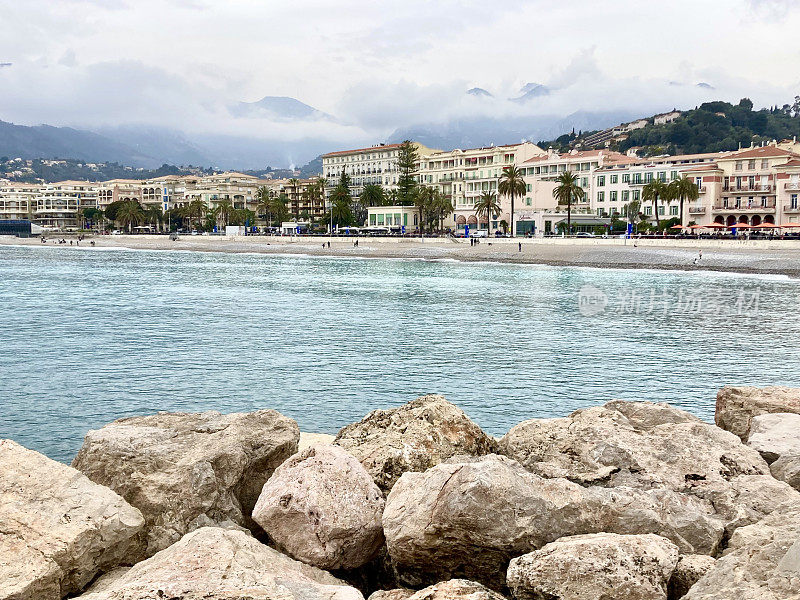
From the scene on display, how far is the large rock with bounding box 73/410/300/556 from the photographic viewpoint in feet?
20.6

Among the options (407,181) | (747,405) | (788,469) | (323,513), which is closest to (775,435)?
(788,469)

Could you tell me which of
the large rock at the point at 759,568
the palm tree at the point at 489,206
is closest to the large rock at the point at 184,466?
the large rock at the point at 759,568

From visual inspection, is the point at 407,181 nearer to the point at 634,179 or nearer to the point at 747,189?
the point at 634,179

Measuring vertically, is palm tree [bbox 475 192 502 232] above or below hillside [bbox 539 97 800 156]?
below

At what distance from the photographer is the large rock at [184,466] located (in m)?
6.27

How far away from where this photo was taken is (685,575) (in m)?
4.96

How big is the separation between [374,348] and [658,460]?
57.2ft

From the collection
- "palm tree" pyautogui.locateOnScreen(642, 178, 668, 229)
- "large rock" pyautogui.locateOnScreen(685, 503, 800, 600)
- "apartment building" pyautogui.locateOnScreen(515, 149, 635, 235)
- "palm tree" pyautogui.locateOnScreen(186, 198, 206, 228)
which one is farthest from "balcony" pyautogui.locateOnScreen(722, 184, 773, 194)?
"palm tree" pyautogui.locateOnScreen(186, 198, 206, 228)

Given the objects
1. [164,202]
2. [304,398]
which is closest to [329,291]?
[304,398]

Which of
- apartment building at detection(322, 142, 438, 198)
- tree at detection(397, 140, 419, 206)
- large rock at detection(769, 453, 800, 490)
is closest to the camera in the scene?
large rock at detection(769, 453, 800, 490)

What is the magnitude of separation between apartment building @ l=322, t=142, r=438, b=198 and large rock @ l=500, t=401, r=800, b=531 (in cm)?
14510

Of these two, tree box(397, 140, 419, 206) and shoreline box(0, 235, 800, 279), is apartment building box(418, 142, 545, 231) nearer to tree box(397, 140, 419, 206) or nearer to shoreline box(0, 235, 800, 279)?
tree box(397, 140, 419, 206)

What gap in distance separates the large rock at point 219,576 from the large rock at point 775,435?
488cm

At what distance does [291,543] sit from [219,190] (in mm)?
188301
